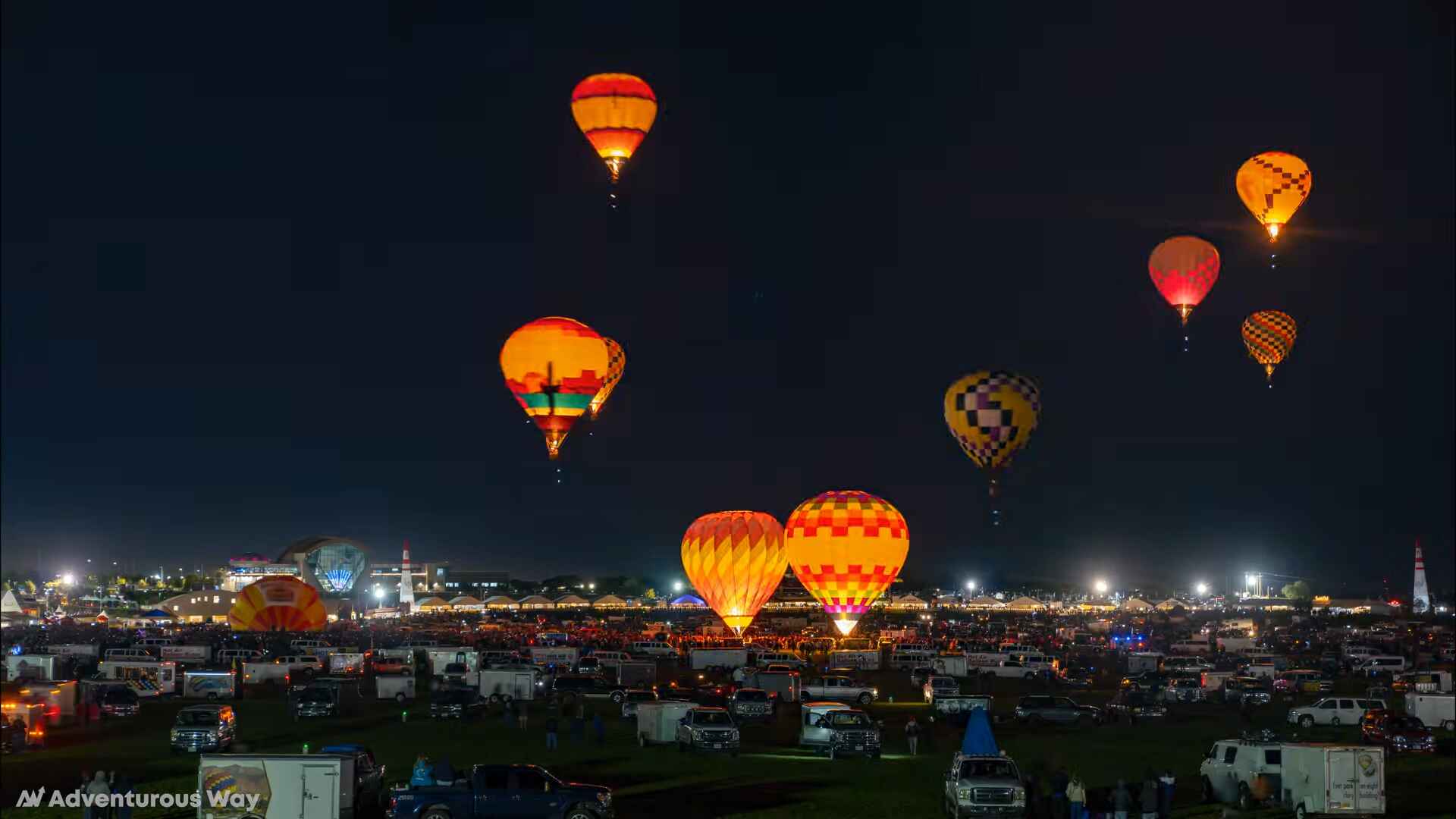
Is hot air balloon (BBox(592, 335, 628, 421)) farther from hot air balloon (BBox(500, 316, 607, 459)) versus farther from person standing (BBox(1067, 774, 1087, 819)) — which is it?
person standing (BBox(1067, 774, 1087, 819))

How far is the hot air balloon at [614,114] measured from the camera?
55.9 meters

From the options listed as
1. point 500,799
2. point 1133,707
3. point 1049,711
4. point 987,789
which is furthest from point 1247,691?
point 500,799

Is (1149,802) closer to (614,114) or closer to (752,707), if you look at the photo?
(752,707)

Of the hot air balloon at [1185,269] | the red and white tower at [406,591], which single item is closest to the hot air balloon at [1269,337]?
the hot air balloon at [1185,269]

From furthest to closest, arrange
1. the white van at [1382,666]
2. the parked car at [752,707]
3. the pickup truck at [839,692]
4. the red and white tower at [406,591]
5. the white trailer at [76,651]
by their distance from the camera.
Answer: the red and white tower at [406,591]
the white trailer at [76,651]
the white van at [1382,666]
the pickup truck at [839,692]
the parked car at [752,707]

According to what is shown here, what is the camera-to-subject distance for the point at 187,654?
66.7m

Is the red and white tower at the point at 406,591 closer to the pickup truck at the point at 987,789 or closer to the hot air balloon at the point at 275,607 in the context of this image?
the hot air balloon at the point at 275,607

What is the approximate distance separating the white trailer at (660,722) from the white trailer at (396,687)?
1453 cm

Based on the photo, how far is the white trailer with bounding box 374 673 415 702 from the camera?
47969 millimetres

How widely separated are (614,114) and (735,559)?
22.7m

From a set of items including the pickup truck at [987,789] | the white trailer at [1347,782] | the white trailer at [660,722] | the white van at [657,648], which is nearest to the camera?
the pickup truck at [987,789]

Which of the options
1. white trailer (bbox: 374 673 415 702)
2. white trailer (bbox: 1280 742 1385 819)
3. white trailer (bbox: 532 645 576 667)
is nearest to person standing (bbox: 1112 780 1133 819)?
white trailer (bbox: 1280 742 1385 819)

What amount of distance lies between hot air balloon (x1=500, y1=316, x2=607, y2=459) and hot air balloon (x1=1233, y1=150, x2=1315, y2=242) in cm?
2737

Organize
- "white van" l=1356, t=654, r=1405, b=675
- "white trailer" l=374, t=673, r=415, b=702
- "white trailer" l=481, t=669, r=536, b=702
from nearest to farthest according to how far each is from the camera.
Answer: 1. "white trailer" l=481, t=669, r=536, b=702
2. "white trailer" l=374, t=673, r=415, b=702
3. "white van" l=1356, t=654, r=1405, b=675
